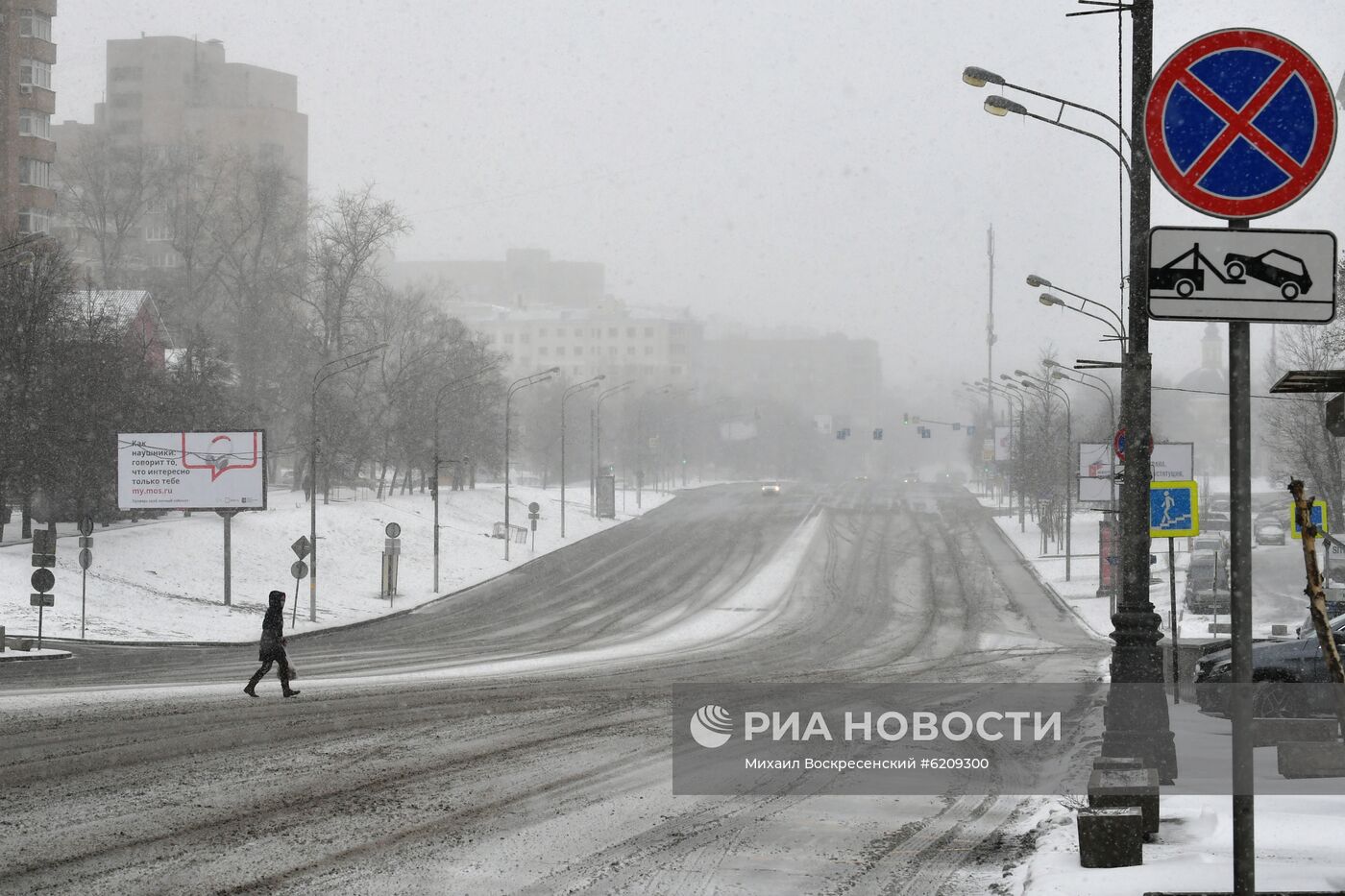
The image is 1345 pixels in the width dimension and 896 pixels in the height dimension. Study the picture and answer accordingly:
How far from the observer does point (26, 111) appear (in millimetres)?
68125

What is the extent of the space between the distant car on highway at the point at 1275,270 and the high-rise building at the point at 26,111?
231ft

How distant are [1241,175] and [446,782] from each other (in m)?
9.72

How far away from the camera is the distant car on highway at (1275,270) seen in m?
4.92

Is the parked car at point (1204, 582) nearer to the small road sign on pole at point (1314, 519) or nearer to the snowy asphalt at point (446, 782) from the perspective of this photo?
the snowy asphalt at point (446, 782)

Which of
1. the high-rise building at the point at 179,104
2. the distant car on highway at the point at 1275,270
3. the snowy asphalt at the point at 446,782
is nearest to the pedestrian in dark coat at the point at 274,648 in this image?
the snowy asphalt at the point at 446,782

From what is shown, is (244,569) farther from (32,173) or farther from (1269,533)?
(1269,533)

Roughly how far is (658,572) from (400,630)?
17.4m

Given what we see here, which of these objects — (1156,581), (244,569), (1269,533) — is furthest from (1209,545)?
(244,569)

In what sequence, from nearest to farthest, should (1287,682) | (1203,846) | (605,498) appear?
(1203,846) < (1287,682) < (605,498)

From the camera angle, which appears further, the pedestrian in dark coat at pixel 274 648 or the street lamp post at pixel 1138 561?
the pedestrian in dark coat at pixel 274 648

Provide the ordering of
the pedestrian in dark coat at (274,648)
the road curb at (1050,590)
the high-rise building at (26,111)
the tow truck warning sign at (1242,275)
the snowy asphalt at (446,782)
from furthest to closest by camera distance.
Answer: the high-rise building at (26,111) → the road curb at (1050,590) → the pedestrian in dark coat at (274,648) → the snowy asphalt at (446,782) → the tow truck warning sign at (1242,275)

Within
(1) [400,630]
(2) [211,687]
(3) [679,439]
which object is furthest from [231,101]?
(2) [211,687]

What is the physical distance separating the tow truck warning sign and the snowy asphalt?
497 centimetres

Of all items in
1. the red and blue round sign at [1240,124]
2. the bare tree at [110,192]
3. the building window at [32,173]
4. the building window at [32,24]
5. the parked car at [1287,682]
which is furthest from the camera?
the bare tree at [110,192]
